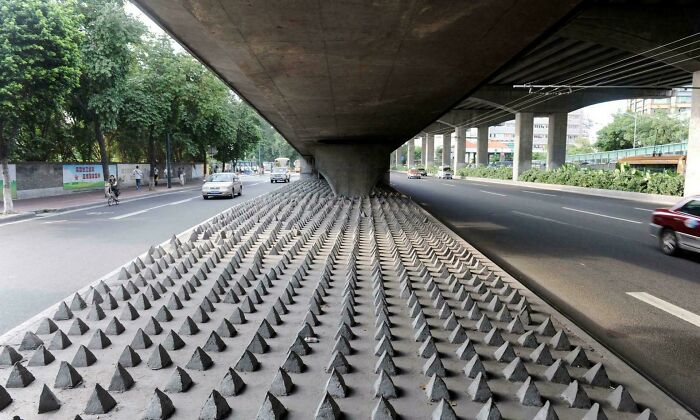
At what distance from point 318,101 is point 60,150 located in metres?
28.8

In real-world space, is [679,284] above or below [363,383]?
below

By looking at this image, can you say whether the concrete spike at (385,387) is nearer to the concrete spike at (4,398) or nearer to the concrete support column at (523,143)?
the concrete spike at (4,398)

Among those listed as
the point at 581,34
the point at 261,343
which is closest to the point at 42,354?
the point at 261,343

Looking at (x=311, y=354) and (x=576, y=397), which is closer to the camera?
(x=576, y=397)

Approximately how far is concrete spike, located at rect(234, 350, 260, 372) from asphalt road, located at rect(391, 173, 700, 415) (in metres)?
3.09

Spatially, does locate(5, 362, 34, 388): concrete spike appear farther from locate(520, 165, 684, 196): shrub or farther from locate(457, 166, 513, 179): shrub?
locate(457, 166, 513, 179): shrub

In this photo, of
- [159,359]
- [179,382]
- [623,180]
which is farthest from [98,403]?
[623,180]

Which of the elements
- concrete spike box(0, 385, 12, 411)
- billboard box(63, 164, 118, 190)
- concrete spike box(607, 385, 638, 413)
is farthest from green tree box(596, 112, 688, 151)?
concrete spike box(0, 385, 12, 411)

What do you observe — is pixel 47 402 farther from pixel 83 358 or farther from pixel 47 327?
pixel 47 327

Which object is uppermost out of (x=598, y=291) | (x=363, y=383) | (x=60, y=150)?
(x=60, y=150)

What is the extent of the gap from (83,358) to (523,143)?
49285 mm

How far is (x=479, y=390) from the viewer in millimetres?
2736

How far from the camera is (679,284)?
7641mm

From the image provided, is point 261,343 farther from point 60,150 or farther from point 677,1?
point 60,150
